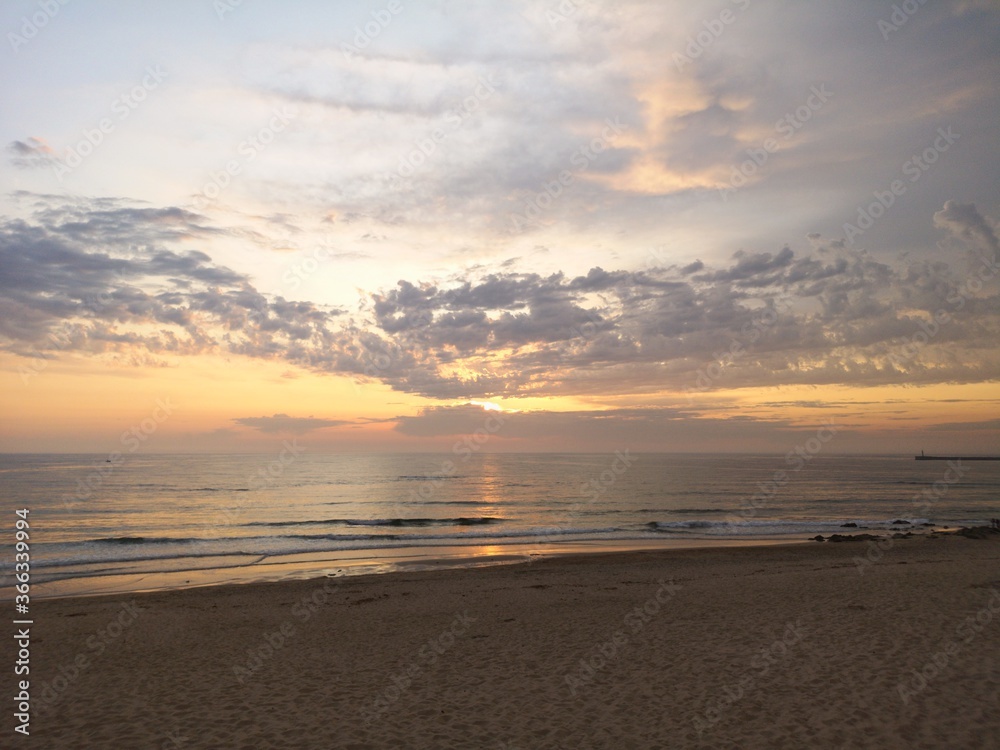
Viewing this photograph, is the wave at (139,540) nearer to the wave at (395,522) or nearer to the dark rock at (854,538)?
the wave at (395,522)

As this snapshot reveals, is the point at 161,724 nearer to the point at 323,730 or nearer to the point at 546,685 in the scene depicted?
the point at 323,730

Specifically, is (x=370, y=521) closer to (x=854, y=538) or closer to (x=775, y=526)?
(x=775, y=526)

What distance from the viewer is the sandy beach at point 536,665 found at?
337 inches

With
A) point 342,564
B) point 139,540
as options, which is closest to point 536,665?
point 342,564

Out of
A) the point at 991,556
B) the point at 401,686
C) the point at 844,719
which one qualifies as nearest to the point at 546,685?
the point at 401,686

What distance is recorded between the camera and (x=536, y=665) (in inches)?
464

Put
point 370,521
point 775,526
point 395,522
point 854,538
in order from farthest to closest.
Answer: point 395,522, point 370,521, point 775,526, point 854,538

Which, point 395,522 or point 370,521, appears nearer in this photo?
point 370,521

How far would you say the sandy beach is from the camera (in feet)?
28.1

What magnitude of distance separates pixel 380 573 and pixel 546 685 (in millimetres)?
15422

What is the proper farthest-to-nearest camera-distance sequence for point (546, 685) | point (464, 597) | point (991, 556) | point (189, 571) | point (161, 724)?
point (189, 571) < point (991, 556) < point (464, 597) < point (546, 685) < point (161, 724)

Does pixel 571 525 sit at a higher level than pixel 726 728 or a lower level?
lower

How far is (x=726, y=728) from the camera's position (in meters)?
8.52

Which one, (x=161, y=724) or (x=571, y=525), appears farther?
(x=571, y=525)
